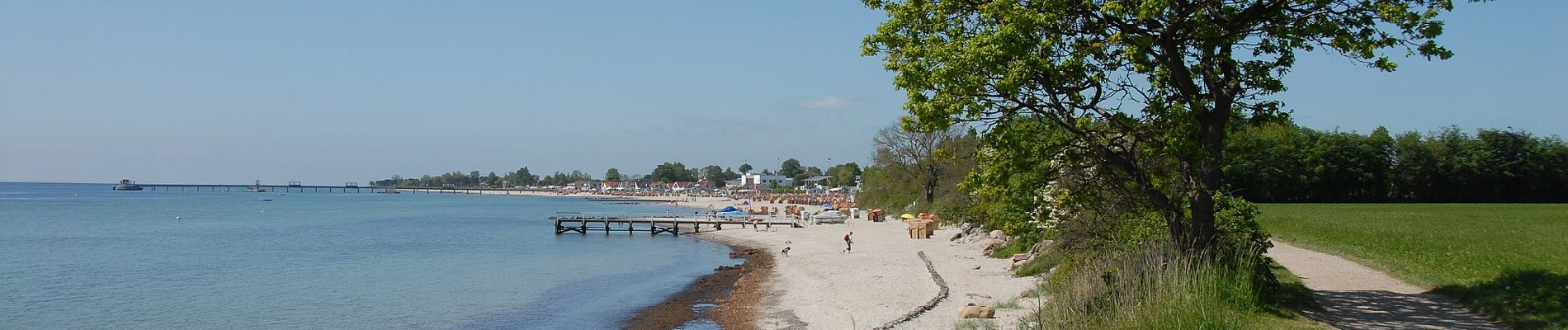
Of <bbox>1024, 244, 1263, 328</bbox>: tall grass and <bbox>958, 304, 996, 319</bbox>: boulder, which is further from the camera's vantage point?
<bbox>958, 304, 996, 319</bbox>: boulder

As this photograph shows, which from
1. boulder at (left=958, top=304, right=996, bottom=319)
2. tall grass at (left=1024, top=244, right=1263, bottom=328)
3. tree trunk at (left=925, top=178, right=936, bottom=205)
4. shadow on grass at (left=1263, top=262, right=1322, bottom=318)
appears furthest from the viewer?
tree trunk at (left=925, top=178, right=936, bottom=205)

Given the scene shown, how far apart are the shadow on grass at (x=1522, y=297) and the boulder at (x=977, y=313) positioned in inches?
234

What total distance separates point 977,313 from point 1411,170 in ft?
175

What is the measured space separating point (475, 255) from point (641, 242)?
10765 mm

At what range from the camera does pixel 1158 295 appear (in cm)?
1105

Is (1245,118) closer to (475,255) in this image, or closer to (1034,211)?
(1034,211)

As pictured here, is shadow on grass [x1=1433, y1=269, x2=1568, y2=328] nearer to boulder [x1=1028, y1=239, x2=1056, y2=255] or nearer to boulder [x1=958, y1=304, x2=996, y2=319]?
boulder [x1=958, y1=304, x2=996, y2=319]

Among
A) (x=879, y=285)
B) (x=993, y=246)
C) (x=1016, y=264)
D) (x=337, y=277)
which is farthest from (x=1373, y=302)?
(x=337, y=277)

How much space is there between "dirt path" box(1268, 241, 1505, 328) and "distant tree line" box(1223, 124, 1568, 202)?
39113mm

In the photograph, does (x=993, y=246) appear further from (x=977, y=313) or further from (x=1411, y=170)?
(x=1411, y=170)

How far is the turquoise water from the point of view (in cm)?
2234

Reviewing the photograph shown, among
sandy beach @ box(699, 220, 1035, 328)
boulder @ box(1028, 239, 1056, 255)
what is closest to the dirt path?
sandy beach @ box(699, 220, 1035, 328)

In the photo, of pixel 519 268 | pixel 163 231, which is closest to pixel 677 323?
pixel 519 268

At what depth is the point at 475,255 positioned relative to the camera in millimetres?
40219
